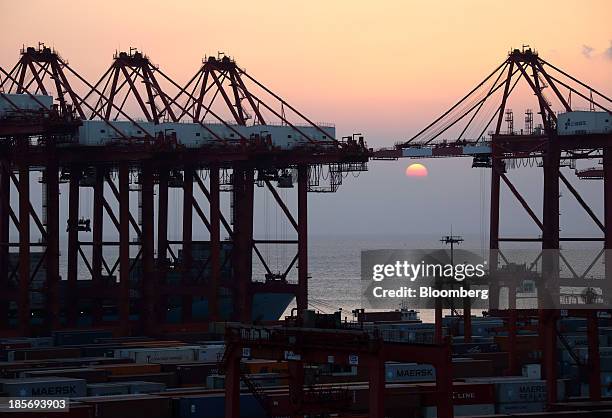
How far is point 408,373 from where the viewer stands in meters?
53.8

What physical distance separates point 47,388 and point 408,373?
535 inches

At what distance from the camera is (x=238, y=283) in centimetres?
9306

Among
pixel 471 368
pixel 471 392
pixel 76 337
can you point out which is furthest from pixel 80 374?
pixel 76 337

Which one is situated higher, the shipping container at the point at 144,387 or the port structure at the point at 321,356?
the port structure at the point at 321,356

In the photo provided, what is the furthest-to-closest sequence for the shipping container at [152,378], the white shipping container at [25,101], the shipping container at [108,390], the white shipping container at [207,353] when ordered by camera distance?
1. the white shipping container at [25,101]
2. the white shipping container at [207,353]
3. the shipping container at [152,378]
4. the shipping container at [108,390]

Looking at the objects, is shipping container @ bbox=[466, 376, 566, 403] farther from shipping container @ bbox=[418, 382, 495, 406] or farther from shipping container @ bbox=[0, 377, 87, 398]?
shipping container @ bbox=[0, 377, 87, 398]

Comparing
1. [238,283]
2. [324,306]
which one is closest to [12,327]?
[238,283]

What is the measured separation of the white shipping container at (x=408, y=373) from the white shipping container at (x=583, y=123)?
132 ft

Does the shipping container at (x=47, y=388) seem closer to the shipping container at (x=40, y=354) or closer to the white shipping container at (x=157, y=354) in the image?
the white shipping container at (x=157, y=354)

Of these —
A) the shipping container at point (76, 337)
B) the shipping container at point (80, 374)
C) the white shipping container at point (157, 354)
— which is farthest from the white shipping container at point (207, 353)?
the shipping container at point (76, 337)

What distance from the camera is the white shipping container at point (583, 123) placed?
9025 cm

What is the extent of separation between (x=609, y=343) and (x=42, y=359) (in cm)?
2867

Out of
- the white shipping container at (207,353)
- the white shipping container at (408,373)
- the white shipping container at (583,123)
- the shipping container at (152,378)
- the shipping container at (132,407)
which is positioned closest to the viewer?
the shipping container at (132,407)

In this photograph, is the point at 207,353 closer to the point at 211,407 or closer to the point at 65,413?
the point at 211,407
